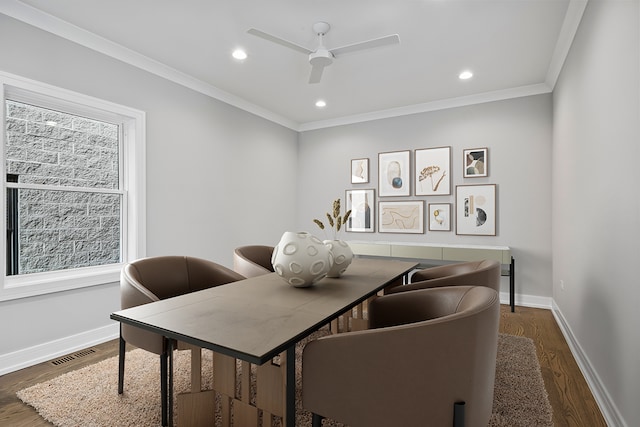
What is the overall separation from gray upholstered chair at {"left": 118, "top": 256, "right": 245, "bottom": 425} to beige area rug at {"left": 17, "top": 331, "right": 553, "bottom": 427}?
0.44 feet

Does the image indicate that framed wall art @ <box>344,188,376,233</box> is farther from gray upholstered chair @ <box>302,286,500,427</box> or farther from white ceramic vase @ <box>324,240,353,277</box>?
gray upholstered chair @ <box>302,286,500,427</box>

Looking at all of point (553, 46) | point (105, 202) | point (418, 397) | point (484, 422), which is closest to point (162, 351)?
point (418, 397)

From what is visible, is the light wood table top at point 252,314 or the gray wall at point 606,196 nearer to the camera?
the light wood table top at point 252,314

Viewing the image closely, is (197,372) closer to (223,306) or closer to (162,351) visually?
(162,351)

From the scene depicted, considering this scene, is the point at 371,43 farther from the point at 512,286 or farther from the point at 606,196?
the point at 512,286

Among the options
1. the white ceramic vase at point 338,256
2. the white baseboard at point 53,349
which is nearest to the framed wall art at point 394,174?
the white ceramic vase at point 338,256

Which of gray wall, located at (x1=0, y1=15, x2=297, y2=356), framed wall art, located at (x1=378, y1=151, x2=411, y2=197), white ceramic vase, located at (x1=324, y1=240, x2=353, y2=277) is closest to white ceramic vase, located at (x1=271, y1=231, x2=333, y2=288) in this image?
white ceramic vase, located at (x1=324, y1=240, x2=353, y2=277)

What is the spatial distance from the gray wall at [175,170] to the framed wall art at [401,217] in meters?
1.45

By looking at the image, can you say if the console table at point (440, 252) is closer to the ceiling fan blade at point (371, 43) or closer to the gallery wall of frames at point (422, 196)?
the gallery wall of frames at point (422, 196)

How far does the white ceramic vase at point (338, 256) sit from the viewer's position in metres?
1.98

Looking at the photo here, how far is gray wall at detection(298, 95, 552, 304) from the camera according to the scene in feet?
12.6

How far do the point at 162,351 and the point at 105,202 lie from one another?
1965mm

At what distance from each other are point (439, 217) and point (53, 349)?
4.07m

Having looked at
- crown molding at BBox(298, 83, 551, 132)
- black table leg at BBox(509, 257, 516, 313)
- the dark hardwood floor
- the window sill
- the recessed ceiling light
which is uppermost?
the recessed ceiling light
